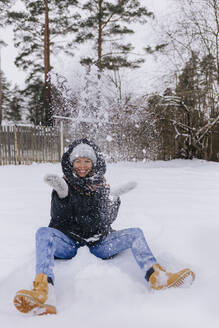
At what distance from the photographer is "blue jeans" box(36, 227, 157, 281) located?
57.9 inches

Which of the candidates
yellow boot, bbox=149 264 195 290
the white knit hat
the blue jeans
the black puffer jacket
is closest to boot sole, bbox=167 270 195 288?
yellow boot, bbox=149 264 195 290

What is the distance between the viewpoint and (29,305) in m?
1.20

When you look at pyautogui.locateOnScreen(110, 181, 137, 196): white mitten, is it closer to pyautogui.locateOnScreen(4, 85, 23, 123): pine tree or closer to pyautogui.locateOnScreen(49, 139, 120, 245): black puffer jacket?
pyautogui.locateOnScreen(49, 139, 120, 245): black puffer jacket

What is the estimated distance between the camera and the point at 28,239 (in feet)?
6.93

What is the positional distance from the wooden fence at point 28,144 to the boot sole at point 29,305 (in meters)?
7.30

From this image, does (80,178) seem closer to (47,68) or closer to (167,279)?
(167,279)

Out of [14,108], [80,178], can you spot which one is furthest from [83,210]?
[14,108]

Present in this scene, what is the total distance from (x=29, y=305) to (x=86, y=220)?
0.62 metres

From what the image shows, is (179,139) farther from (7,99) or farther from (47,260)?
(7,99)

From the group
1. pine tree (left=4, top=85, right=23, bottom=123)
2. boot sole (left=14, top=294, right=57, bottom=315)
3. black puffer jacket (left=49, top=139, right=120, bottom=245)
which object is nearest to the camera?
boot sole (left=14, top=294, right=57, bottom=315)

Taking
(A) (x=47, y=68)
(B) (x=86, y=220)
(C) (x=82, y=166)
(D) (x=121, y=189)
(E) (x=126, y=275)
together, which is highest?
(A) (x=47, y=68)

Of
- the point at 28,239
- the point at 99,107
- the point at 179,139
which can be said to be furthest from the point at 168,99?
the point at 28,239

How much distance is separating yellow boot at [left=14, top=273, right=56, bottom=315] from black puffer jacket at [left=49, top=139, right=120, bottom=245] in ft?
1.58

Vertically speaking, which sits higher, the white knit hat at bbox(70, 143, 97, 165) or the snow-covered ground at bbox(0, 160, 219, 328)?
the white knit hat at bbox(70, 143, 97, 165)
